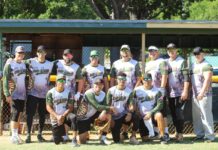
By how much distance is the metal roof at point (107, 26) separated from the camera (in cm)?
1127

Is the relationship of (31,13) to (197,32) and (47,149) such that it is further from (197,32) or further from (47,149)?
(47,149)

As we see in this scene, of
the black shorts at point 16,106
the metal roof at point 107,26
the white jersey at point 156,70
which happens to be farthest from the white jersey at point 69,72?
the metal roof at point 107,26

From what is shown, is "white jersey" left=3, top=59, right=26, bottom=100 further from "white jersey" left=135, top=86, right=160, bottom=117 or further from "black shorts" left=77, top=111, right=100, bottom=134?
"white jersey" left=135, top=86, right=160, bottom=117

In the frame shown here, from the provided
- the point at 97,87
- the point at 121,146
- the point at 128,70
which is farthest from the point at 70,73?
the point at 121,146

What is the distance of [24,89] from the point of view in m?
9.80

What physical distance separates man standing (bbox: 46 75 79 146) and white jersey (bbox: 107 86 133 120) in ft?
2.63

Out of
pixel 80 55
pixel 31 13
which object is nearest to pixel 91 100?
pixel 80 55

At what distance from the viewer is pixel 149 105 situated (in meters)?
9.66

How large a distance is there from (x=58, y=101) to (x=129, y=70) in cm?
158

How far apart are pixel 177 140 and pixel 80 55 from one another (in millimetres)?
7325

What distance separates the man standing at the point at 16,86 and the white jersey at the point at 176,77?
2.99 m

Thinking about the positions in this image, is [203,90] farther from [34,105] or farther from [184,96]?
[34,105]

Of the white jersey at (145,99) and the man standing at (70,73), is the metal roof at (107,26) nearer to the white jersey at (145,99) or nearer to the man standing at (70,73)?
the man standing at (70,73)

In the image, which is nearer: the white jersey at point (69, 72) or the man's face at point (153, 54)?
the man's face at point (153, 54)
